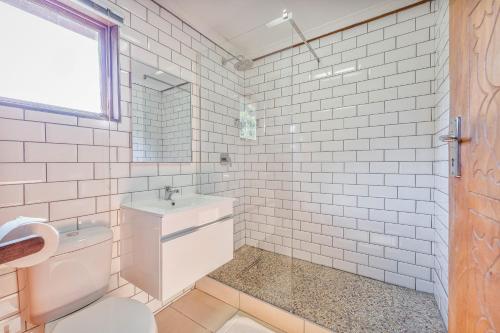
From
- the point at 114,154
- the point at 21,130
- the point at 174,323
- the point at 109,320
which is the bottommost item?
the point at 174,323

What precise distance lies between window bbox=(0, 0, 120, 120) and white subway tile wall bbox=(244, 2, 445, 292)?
4.85ft

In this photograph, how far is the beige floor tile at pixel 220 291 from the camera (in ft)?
5.81

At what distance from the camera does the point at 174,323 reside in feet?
5.22

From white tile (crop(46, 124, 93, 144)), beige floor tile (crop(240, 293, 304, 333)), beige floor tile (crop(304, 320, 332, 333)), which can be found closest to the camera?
white tile (crop(46, 124, 93, 144))

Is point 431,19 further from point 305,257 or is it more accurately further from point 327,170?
point 305,257

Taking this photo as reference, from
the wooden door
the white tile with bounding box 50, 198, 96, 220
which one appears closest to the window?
the white tile with bounding box 50, 198, 96, 220

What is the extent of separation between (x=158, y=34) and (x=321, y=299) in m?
2.47

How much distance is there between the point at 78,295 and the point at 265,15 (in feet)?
8.14

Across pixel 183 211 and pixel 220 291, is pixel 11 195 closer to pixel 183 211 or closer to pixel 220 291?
pixel 183 211

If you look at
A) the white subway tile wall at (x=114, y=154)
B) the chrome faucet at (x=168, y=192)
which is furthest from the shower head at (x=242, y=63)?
the chrome faucet at (x=168, y=192)

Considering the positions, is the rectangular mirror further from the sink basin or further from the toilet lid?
the toilet lid

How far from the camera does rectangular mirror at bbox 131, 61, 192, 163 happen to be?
1574mm

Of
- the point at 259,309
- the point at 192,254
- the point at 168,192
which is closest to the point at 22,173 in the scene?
the point at 168,192

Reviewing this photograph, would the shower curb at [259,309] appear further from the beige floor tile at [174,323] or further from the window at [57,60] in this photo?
the window at [57,60]
